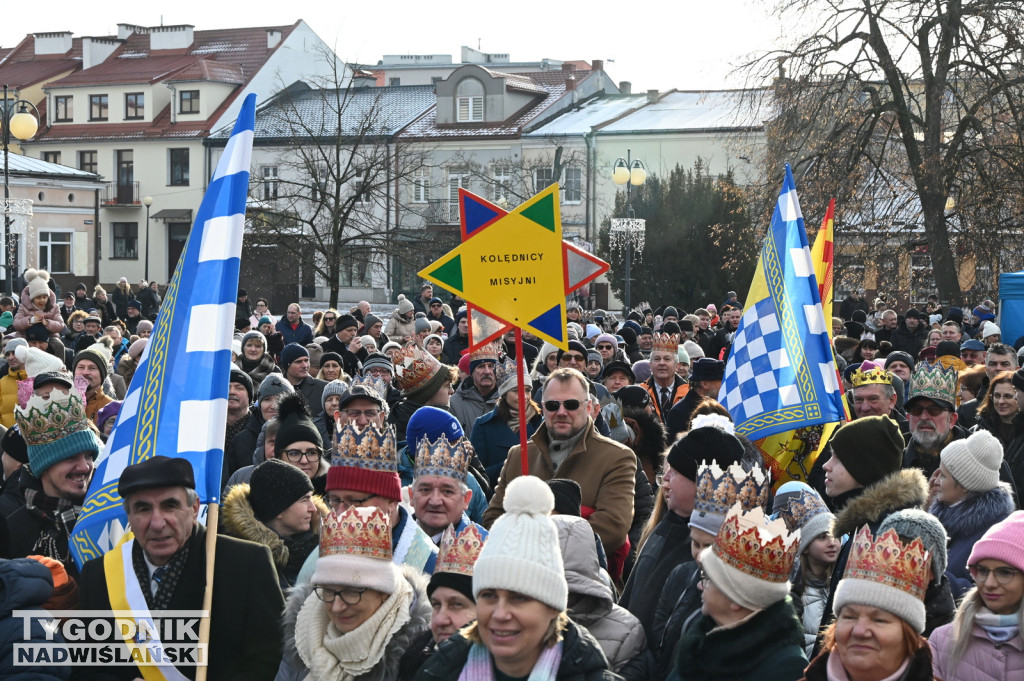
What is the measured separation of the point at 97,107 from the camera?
62938 mm

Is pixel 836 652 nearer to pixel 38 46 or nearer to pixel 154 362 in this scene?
pixel 154 362

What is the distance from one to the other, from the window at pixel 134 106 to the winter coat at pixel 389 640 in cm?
6146

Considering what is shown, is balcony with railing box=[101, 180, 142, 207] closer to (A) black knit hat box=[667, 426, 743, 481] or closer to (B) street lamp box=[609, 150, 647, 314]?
(B) street lamp box=[609, 150, 647, 314]

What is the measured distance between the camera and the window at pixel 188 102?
199ft

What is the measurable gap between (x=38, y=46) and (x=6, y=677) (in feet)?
235

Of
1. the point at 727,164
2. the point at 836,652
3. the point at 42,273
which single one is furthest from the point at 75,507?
the point at 727,164

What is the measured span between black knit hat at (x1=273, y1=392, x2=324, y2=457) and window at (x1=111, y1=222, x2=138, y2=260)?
56661 mm

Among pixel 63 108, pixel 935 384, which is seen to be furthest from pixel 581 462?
pixel 63 108

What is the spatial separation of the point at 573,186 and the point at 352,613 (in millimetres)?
51110

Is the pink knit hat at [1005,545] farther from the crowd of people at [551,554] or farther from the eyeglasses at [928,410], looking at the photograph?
the eyeglasses at [928,410]

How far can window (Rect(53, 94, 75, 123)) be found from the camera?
208 feet

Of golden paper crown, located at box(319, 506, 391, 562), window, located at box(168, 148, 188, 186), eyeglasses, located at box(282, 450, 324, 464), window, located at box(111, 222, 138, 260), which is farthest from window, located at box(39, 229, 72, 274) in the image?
golden paper crown, located at box(319, 506, 391, 562)

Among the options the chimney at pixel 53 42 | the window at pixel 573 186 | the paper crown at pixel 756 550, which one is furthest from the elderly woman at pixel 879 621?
the chimney at pixel 53 42

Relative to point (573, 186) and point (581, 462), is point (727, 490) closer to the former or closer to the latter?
point (581, 462)
